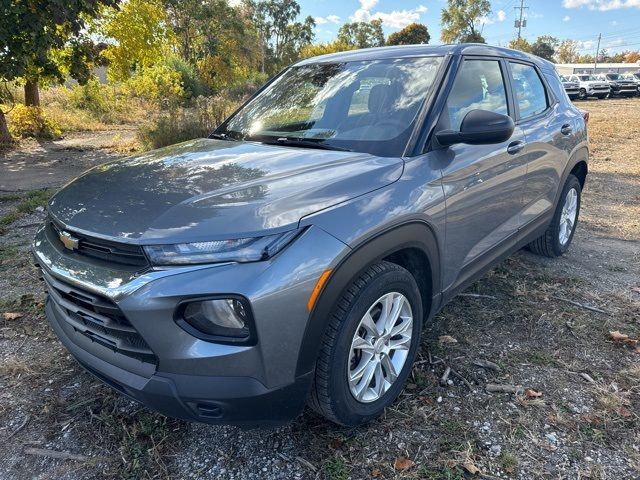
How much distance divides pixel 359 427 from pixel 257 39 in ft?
155

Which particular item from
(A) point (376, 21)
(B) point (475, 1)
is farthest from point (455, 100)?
(A) point (376, 21)

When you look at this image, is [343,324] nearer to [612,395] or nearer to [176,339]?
[176,339]

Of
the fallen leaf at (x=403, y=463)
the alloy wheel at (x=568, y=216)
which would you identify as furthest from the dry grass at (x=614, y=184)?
the fallen leaf at (x=403, y=463)

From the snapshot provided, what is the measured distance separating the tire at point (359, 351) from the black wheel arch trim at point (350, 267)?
80mm

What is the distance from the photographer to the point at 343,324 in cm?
202

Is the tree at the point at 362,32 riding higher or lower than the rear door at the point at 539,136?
higher

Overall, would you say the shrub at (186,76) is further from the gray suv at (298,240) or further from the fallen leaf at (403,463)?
the fallen leaf at (403,463)

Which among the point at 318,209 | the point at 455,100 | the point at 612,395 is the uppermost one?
the point at 455,100

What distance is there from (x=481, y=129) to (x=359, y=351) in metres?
1.30

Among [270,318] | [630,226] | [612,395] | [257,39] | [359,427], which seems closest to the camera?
[270,318]

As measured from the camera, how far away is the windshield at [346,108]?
2.68 metres

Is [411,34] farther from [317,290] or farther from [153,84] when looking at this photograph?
[317,290]

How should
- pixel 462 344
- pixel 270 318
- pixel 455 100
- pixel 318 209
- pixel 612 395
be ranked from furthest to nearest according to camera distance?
pixel 462 344
pixel 455 100
pixel 612 395
pixel 318 209
pixel 270 318

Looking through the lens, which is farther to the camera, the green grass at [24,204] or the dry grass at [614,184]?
the dry grass at [614,184]
